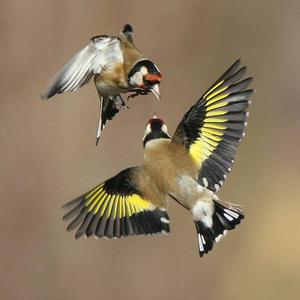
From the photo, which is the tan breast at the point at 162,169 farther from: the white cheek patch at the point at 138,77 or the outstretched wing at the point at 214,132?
the white cheek patch at the point at 138,77

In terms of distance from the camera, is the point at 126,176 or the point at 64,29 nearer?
the point at 126,176

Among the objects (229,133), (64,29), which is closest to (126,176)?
(229,133)

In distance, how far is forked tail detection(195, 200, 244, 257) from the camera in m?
1.93

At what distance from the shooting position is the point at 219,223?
1.94 metres

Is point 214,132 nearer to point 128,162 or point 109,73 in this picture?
point 109,73

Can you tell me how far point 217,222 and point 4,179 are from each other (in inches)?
92.0

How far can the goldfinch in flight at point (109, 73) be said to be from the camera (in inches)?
63.6

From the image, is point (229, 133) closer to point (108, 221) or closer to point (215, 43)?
point (108, 221)

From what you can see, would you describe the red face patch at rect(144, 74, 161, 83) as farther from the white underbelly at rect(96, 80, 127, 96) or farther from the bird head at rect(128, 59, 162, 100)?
the white underbelly at rect(96, 80, 127, 96)

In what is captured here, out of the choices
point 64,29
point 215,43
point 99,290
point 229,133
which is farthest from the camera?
point 215,43

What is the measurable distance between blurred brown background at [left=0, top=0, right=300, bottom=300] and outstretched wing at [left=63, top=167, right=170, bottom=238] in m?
2.05

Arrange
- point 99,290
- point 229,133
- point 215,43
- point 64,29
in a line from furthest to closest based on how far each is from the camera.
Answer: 1. point 215,43
2. point 64,29
3. point 99,290
4. point 229,133

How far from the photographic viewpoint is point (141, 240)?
13.4 ft

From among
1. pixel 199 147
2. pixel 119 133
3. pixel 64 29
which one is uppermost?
pixel 64 29
